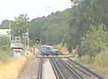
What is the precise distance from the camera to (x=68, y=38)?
70.9m

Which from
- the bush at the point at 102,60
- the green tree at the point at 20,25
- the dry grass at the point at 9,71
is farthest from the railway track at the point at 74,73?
the green tree at the point at 20,25

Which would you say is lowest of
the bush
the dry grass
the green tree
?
the dry grass

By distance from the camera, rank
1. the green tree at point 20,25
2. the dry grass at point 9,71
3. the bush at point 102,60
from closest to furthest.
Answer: the dry grass at point 9,71
the bush at point 102,60
the green tree at point 20,25

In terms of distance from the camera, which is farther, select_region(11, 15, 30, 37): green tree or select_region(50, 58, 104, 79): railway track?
select_region(11, 15, 30, 37): green tree

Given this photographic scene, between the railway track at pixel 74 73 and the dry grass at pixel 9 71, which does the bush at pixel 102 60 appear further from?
the dry grass at pixel 9 71

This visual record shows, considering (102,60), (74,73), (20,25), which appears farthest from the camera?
(20,25)

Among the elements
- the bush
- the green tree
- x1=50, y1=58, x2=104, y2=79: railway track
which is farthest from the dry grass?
the green tree

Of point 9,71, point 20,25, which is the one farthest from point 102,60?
point 20,25

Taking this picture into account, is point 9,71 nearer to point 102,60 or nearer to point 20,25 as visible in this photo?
point 102,60

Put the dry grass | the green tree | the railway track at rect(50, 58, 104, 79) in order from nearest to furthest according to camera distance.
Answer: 1. the railway track at rect(50, 58, 104, 79)
2. the dry grass
3. the green tree

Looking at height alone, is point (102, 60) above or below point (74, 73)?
above

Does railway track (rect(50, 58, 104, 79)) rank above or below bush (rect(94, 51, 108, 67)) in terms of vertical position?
below

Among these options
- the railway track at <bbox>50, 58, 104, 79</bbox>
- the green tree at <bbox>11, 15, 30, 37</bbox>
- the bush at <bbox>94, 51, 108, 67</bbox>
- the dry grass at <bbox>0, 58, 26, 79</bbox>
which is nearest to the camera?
the railway track at <bbox>50, 58, 104, 79</bbox>

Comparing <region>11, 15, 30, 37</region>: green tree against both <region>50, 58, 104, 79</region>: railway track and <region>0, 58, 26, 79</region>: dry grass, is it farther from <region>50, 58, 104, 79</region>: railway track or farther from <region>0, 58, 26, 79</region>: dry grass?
<region>50, 58, 104, 79</region>: railway track
